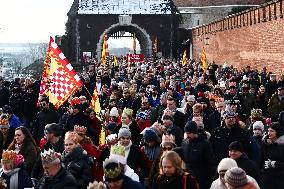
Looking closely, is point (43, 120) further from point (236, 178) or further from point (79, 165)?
point (236, 178)

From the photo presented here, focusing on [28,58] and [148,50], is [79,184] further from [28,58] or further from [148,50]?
[28,58]

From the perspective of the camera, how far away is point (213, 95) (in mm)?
12750

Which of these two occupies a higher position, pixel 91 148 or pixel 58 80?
pixel 58 80

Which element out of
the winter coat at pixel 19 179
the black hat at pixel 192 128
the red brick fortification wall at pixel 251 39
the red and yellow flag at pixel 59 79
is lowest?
the winter coat at pixel 19 179

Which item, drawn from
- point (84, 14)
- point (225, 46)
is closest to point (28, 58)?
point (84, 14)

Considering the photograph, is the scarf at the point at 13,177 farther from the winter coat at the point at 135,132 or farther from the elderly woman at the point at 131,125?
the winter coat at the point at 135,132

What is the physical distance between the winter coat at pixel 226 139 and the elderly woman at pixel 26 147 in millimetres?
2748

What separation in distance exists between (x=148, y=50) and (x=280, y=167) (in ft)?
155

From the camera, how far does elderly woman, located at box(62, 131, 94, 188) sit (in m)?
6.78

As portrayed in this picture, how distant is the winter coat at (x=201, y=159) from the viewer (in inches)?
310

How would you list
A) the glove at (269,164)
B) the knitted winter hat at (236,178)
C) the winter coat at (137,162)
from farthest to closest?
the glove at (269,164) → the winter coat at (137,162) → the knitted winter hat at (236,178)

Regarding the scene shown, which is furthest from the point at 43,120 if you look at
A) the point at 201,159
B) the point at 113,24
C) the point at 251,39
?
the point at 113,24

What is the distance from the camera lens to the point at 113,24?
5531 cm

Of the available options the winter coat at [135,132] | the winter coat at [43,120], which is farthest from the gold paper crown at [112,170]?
the winter coat at [43,120]
